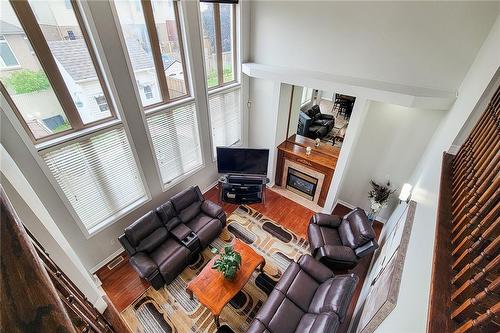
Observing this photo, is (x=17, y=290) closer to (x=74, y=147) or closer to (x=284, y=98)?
(x=74, y=147)

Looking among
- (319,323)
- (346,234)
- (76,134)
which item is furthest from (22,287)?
(346,234)

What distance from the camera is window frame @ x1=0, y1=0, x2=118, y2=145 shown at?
2426 millimetres

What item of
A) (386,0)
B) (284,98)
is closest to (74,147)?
(284,98)

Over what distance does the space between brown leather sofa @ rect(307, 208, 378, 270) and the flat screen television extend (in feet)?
5.24

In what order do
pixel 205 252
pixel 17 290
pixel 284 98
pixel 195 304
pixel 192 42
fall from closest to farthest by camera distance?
pixel 17 290 → pixel 195 304 → pixel 192 42 → pixel 205 252 → pixel 284 98

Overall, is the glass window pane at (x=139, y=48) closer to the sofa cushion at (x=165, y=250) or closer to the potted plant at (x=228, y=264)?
the sofa cushion at (x=165, y=250)

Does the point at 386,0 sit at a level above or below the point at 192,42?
above

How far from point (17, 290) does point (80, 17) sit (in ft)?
11.6

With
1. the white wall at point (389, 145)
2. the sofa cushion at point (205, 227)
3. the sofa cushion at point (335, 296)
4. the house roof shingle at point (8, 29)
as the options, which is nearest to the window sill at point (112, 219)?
the sofa cushion at point (205, 227)

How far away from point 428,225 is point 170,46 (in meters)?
4.19

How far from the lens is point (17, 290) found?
0.33 m

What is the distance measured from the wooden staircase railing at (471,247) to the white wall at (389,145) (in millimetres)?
2060

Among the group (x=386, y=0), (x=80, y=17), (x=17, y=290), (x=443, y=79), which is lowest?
(x=443, y=79)

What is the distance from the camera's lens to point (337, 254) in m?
3.59
